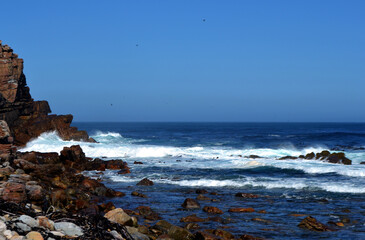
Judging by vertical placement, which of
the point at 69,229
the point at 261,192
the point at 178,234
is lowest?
Result: the point at 261,192

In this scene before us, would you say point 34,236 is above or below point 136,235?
above

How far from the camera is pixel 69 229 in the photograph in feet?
21.1

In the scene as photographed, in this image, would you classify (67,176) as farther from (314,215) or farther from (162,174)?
(314,215)

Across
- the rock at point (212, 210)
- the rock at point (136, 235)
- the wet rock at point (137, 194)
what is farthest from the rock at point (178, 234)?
the wet rock at point (137, 194)

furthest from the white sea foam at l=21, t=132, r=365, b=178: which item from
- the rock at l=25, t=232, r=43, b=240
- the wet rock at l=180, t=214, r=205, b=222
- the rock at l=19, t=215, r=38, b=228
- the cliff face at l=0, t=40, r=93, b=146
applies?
the rock at l=25, t=232, r=43, b=240

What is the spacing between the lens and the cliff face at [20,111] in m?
35.2

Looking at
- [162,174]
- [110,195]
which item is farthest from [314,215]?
[162,174]

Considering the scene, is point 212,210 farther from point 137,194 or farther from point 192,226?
point 137,194

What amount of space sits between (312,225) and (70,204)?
7557 millimetres

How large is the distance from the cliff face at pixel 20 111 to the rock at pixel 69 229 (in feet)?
94.5

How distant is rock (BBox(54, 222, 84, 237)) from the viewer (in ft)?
20.7

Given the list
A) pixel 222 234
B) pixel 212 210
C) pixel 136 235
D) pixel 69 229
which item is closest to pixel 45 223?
pixel 69 229

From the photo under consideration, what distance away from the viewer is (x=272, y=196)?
1600 cm

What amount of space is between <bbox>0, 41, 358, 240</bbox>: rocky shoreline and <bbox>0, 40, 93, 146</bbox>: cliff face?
0.09 metres
